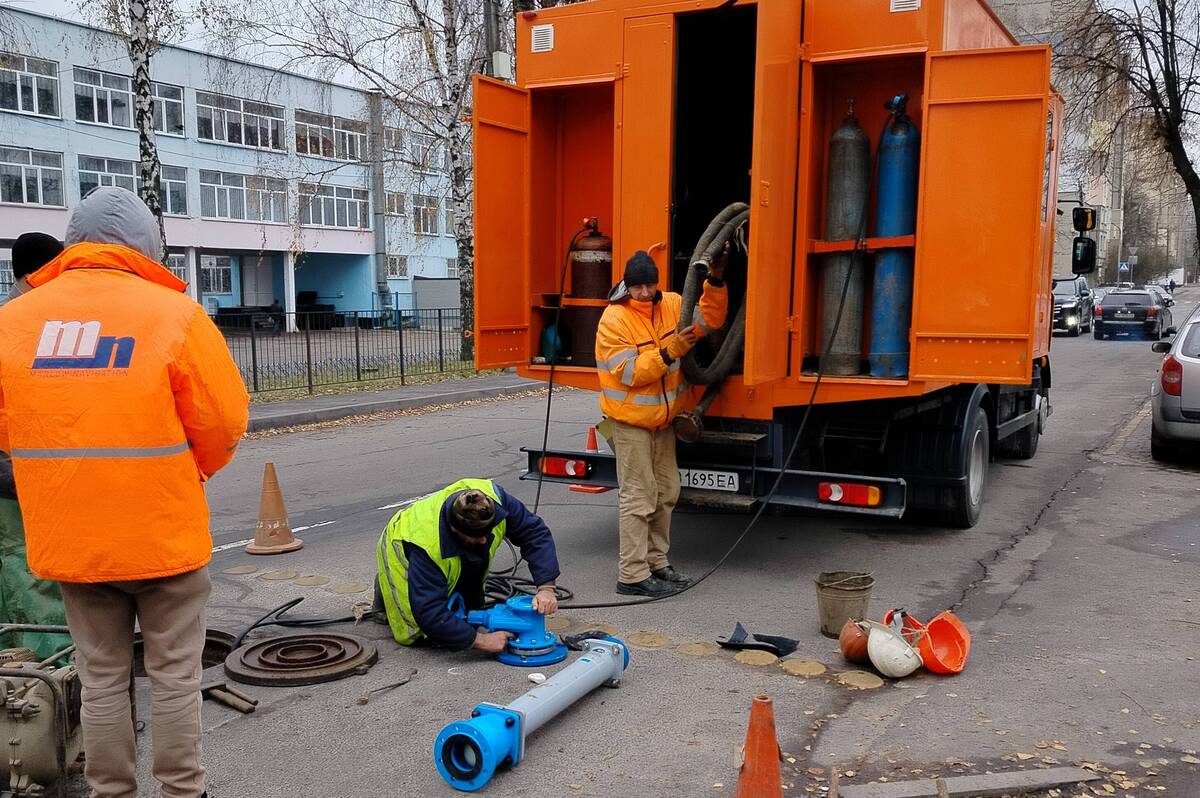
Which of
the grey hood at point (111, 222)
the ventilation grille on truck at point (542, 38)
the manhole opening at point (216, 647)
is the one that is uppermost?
the ventilation grille on truck at point (542, 38)

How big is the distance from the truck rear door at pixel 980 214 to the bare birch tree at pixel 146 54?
11.4m

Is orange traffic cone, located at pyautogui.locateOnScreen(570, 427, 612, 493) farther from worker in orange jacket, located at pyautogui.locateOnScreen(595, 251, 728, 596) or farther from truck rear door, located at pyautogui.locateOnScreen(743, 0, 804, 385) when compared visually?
truck rear door, located at pyautogui.locateOnScreen(743, 0, 804, 385)

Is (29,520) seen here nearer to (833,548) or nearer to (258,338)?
(833,548)

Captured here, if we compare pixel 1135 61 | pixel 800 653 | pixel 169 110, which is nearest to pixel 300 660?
pixel 800 653

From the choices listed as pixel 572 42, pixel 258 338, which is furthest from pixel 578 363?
pixel 258 338

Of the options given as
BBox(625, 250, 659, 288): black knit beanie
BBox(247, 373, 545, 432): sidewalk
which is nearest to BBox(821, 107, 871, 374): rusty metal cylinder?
BBox(625, 250, 659, 288): black knit beanie

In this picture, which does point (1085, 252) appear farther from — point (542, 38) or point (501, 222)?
point (501, 222)

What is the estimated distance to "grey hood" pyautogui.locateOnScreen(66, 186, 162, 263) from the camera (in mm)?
2959

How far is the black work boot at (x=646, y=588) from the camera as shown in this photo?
5.87 metres

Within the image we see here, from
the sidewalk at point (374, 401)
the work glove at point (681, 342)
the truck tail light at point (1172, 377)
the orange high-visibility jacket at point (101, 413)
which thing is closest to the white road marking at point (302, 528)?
the work glove at point (681, 342)

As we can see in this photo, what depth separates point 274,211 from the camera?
42.0 metres

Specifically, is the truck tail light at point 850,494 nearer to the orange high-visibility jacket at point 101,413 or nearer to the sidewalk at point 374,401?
the orange high-visibility jacket at point 101,413

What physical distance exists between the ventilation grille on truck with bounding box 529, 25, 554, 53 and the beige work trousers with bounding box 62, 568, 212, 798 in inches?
186

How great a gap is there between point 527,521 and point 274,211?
40289mm
